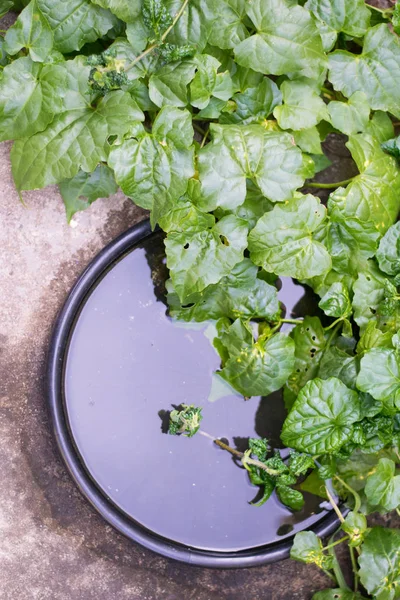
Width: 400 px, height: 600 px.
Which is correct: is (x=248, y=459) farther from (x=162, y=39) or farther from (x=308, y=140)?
(x=162, y=39)

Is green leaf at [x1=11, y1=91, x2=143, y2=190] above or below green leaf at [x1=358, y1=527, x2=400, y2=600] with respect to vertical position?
above

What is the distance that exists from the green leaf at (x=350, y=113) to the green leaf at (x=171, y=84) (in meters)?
0.46

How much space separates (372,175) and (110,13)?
90 centimetres

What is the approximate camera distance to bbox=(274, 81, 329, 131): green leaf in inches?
74.5

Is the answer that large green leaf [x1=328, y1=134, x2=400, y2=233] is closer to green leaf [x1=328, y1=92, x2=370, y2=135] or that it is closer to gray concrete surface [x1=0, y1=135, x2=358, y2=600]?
green leaf [x1=328, y1=92, x2=370, y2=135]

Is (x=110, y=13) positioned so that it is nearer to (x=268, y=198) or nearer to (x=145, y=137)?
(x=145, y=137)

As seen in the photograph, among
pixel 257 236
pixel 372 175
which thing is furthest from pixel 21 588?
pixel 372 175

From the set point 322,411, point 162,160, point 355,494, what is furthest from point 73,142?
point 355,494

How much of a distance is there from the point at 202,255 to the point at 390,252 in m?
0.60

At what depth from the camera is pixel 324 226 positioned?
1910mm

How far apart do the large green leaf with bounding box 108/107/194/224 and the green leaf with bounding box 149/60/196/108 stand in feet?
0.29

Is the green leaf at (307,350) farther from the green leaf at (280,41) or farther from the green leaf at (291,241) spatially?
the green leaf at (280,41)

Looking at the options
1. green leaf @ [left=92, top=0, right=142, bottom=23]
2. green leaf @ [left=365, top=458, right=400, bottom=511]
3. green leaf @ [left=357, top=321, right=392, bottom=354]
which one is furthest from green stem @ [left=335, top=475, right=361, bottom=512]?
green leaf @ [left=92, top=0, right=142, bottom=23]

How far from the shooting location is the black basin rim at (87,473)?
6.64 feet
